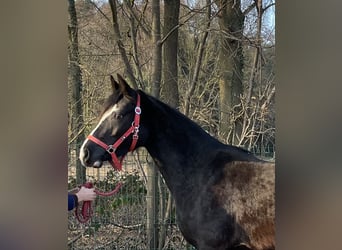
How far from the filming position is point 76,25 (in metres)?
4.39

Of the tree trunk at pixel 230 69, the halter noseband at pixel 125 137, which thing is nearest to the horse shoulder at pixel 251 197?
the halter noseband at pixel 125 137

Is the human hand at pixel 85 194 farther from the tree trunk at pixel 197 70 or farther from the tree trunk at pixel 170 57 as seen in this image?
the tree trunk at pixel 197 70

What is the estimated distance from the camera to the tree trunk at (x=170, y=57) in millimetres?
4281

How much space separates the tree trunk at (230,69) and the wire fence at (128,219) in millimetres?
893

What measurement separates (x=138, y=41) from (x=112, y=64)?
0.35 m

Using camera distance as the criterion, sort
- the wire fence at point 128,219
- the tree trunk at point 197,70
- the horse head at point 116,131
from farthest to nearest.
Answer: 1. the wire fence at point 128,219
2. the tree trunk at point 197,70
3. the horse head at point 116,131

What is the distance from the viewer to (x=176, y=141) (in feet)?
9.90

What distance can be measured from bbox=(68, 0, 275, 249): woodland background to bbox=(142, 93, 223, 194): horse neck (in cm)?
128

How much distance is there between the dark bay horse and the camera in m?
2.81

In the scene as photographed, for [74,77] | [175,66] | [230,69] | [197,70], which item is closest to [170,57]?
[175,66]
